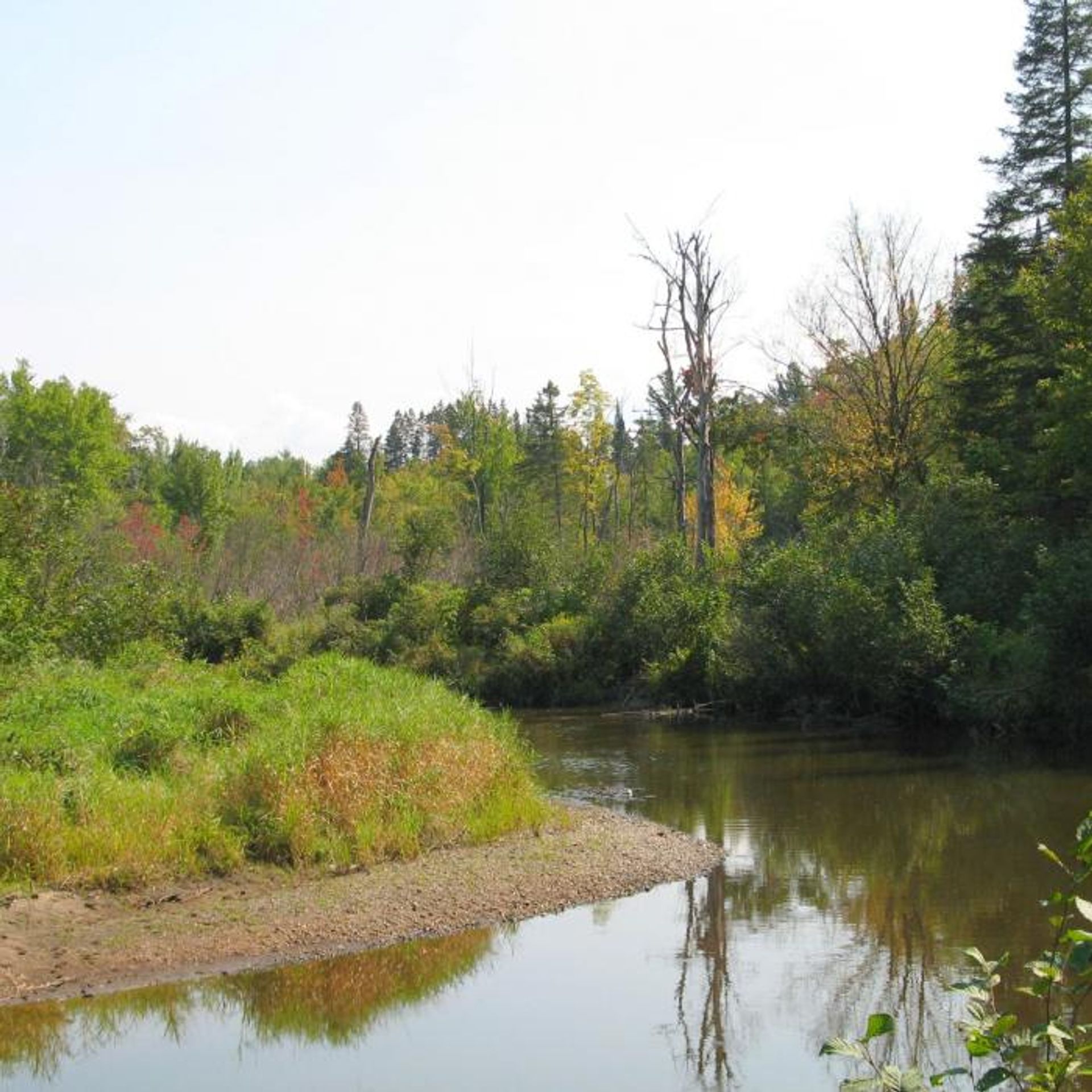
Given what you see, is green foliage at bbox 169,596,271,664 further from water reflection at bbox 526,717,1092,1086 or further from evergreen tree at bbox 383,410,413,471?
evergreen tree at bbox 383,410,413,471

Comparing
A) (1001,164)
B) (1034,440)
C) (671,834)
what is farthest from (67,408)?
(671,834)

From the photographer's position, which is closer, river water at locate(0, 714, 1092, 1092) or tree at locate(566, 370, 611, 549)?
river water at locate(0, 714, 1092, 1092)

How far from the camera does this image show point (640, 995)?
12.0 meters

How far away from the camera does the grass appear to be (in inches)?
525

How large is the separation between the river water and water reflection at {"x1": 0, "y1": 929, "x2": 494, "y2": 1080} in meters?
0.02

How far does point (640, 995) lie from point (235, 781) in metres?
5.35

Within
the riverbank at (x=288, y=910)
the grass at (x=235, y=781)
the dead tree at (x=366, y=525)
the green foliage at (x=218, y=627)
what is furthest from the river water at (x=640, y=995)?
the dead tree at (x=366, y=525)

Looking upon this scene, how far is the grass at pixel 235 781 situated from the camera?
13.3 m

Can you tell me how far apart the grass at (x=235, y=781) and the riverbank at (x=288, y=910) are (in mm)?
350

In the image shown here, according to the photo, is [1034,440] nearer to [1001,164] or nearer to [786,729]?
[786,729]

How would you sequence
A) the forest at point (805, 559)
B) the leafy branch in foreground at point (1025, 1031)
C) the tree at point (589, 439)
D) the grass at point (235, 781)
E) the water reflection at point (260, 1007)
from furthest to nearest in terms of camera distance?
1. the tree at point (589, 439)
2. the forest at point (805, 559)
3. the grass at point (235, 781)
4. the water reflection at point (260, 1007)
5. the leafy branch in foreground at point (1025, 1031)

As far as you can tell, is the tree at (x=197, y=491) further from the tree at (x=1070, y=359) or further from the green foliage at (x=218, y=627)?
the tree at (x=1070, y=359)

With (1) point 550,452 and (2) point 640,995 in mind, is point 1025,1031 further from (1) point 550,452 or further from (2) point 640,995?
(1) point 550,452

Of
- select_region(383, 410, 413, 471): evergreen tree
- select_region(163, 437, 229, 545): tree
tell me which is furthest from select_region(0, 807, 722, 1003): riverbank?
select_region(383, 410, 413, 471): evergreen tree
